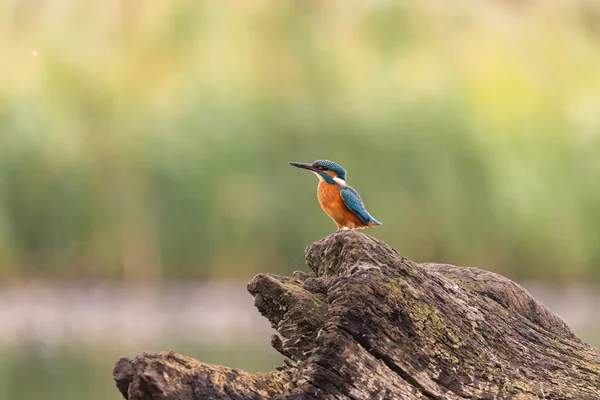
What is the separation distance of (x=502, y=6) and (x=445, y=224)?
4.07 metres

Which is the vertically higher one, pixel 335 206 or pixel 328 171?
pixel 328 171

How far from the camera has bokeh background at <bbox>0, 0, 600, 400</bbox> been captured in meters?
10.7

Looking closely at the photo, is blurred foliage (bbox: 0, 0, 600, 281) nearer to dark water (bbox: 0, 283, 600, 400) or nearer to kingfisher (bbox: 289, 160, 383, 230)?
dark water (bbox: 0, 283, 600, 400)

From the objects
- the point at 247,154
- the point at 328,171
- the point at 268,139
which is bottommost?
the point at 328,171

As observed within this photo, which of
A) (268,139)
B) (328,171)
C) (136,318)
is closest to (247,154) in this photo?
(268,139)

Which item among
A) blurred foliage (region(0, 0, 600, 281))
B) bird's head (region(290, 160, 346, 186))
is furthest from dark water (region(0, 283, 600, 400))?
bird's head (region(290, 160, 346, 186))

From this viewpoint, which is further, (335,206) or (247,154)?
(247,154)

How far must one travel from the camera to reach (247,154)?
37.0 feet

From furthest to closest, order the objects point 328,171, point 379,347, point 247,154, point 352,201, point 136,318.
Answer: point 247,154 → point 136,318 → point 328,171 → point 352,201 → point 379,347

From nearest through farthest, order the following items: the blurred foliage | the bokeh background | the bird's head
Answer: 1. the bird's head
2. the bokeh background
3. the blurred foliage

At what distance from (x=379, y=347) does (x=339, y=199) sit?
880mm

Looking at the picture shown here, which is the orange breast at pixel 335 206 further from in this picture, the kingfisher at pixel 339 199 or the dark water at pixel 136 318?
the dark water at pixel 136 318

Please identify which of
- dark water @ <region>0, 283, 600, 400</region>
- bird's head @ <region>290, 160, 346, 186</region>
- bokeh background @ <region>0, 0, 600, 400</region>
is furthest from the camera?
bokeh background @ <region>0, 0, 600, 400</region>

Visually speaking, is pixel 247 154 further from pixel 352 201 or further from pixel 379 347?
pixel 379 347
